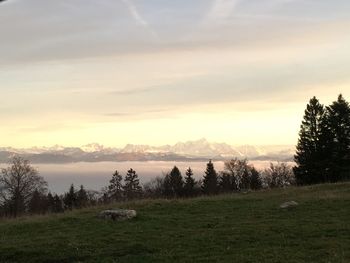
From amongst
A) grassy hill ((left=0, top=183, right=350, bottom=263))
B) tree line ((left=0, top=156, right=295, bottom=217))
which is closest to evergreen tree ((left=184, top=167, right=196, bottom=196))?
tree line ((left=0, top=156, right=295, bottom=217))

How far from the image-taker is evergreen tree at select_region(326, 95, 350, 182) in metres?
63.7

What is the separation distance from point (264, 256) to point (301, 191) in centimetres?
1894

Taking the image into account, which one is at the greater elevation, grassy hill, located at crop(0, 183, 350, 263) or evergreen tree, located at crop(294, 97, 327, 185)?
evergreen tree, located at crop(294, 97, 327, 185)

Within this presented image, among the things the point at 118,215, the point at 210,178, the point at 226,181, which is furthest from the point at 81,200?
the point at 226,181

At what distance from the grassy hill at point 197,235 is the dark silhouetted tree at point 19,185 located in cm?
6836

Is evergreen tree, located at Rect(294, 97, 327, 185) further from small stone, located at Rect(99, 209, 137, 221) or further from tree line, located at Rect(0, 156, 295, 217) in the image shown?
small stone, located at Rect(99, 209, 137, 221)

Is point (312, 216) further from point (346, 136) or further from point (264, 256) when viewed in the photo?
point (346, 136)

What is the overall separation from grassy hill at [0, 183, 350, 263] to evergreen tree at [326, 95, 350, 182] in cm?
4127

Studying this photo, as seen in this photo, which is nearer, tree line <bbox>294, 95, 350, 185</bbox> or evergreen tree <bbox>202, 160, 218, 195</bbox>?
tree line <bbox>294, 95, 350, 185</bbox>

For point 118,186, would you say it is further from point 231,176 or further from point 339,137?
point 339,137

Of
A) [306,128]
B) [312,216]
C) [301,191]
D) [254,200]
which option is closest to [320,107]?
[306,128]

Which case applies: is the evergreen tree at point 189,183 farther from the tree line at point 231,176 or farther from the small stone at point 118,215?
the small stone at point 118,215

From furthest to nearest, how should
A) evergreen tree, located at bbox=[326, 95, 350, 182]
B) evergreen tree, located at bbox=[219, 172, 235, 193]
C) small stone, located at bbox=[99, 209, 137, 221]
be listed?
1. evergreen tree, located at bbox=[219, 172, 235, 193]
2. evergreen tree, located at bbox=[326, 95, 350, 182]
3. small stone, located at bbox=[99, 209, 137, 221]

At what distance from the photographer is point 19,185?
299ft
